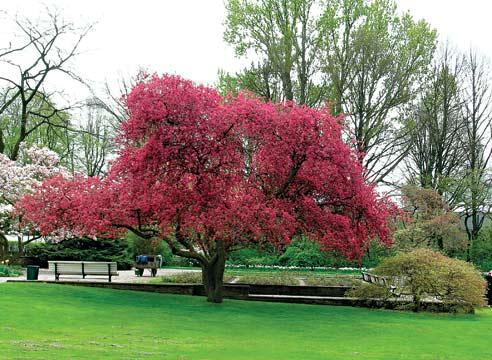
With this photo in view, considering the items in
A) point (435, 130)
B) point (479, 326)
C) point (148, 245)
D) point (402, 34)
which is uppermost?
point (402, 34)

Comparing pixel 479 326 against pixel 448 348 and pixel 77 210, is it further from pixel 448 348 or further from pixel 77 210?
pixel 77 210

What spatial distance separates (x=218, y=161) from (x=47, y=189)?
518 centimetres

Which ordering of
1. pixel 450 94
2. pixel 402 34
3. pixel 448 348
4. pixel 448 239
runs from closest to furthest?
pixel 448 348 < pixel 448 239 < pixel 402 34 < pixel 450 94

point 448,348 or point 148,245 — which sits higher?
point 148,245

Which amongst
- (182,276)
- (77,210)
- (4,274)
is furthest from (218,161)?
(4,274)

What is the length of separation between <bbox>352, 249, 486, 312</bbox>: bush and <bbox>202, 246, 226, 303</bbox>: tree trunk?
15.4 ft

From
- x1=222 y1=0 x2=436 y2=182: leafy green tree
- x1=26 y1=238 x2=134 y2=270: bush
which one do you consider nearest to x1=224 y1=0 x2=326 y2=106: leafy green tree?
x1=222 y1=0 x2=436 y2=182: leafy green tree

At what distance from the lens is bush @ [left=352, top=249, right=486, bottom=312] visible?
1862 centimetres

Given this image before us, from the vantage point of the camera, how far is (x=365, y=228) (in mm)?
17812

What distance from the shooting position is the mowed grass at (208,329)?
9.72m

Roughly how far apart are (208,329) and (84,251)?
838 inches

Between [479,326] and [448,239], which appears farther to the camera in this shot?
[448,239]

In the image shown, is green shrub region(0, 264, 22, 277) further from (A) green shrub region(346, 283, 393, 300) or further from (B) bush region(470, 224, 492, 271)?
(B) bush region(470, 224, 492, 271)

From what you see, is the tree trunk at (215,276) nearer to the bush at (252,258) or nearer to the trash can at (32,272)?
the trash can at (32,272)
